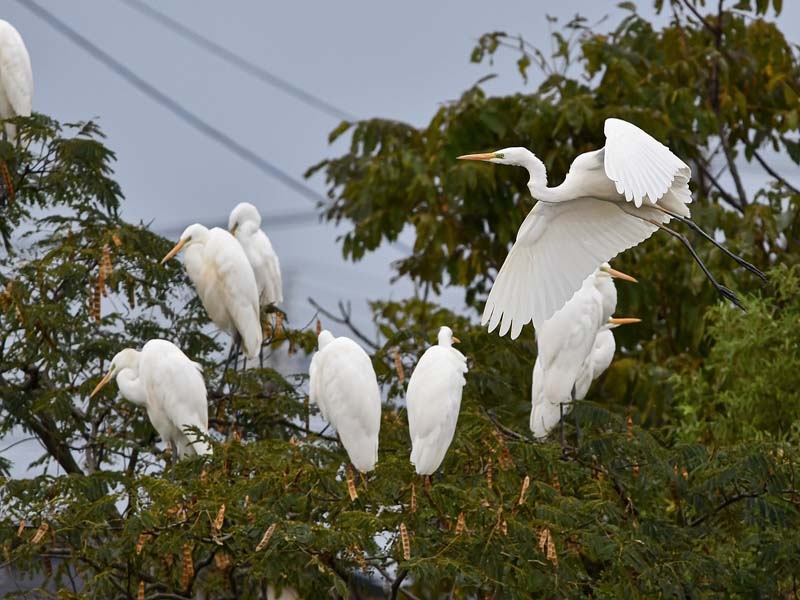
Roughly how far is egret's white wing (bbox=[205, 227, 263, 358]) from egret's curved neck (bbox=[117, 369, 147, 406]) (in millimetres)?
762

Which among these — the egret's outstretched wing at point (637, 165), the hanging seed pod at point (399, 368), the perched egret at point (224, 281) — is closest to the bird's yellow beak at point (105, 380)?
the perched egret at point (224, 281)

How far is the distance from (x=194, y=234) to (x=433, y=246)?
9.54ft

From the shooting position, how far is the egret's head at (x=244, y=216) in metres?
7.55

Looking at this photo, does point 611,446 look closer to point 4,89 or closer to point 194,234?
point 194,234

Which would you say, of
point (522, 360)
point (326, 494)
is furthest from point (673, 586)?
point (522, 360)

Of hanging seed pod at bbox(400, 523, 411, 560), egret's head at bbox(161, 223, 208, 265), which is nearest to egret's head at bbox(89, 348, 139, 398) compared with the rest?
egret's head at bbox(161, 223, 208, 265)

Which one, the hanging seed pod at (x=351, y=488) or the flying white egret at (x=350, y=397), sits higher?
the flying white egret at (x=350, y=397)

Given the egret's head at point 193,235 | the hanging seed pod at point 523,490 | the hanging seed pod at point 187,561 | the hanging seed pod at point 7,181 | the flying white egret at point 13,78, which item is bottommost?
the hanging seed pod at point 187,561

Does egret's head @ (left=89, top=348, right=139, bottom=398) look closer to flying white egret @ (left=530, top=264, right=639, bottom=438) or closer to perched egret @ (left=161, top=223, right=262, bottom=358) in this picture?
perched egret @ (left=161, top=223, right=262, bottom=358)

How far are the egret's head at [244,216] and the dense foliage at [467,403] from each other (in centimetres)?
48

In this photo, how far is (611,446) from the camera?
5.70 metres

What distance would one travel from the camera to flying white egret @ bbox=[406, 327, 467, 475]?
5.19 m

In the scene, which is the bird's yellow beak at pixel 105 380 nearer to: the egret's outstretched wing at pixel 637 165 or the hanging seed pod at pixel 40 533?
the hanging seed pod at pixel 40 533

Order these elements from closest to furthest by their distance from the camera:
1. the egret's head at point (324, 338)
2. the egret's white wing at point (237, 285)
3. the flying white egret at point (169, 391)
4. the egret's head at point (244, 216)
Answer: the flying white egret at point (169, 391)
the egret's head at point (324, 338)
the egret's white wing at point (237, 285)
the egret's head at point (244, 216)
